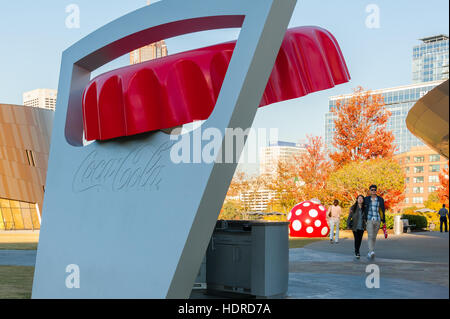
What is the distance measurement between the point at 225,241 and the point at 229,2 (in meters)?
3.52

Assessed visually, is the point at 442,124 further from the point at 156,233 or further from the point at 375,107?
the point at 375,107

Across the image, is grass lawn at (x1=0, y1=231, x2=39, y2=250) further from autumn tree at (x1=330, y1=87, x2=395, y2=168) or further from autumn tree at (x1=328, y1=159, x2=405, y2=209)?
autumn tree at (x1=330, y1=87, x2=395, y2=168)

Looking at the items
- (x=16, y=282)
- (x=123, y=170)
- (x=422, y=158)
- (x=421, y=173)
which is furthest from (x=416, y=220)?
(x=422, y=158)

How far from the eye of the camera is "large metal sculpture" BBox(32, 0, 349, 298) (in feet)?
18.0

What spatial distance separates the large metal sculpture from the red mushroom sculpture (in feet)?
54.3

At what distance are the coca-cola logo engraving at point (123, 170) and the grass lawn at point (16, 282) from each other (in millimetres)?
2262

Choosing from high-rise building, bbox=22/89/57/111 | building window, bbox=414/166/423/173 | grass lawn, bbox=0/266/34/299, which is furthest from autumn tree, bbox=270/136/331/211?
high-rise building, bbox=22/89/57/111

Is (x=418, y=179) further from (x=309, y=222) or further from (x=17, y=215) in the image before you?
(x=309, y=222)

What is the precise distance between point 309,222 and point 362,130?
51.2ft

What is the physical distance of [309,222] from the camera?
2320 cm

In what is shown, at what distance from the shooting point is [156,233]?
5977 mm

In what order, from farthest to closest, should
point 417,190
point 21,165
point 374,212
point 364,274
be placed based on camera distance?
point 417,190 < point 21,165 < point 374,212 < point 364,274

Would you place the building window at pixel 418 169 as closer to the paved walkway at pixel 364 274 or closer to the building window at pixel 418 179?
the building window at pixel 418 179
